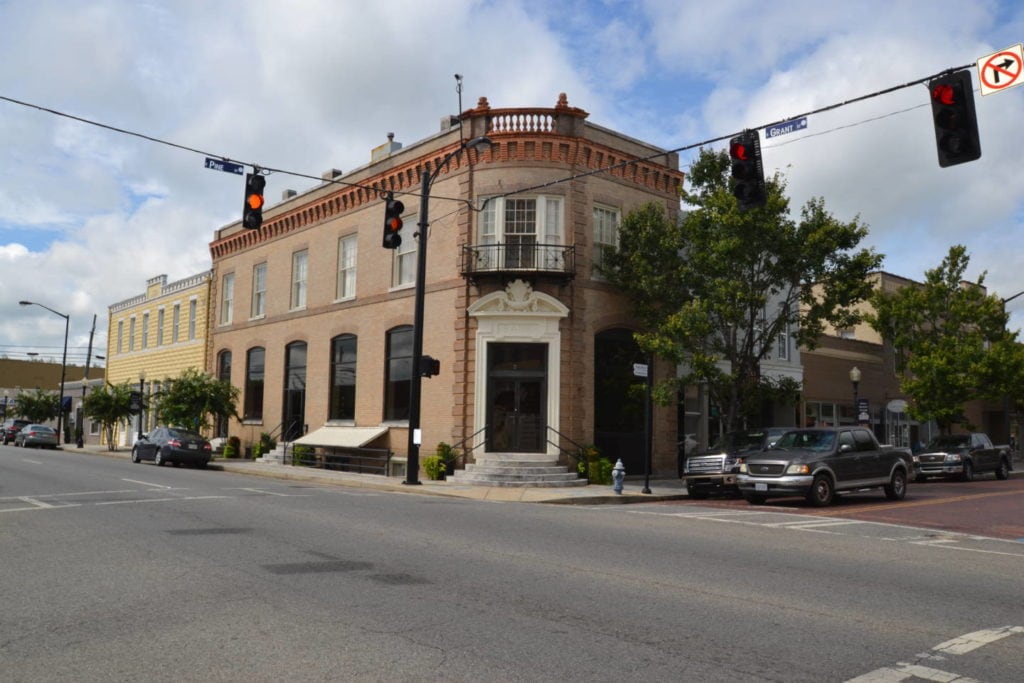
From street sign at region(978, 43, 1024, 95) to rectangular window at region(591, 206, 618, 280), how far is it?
14469mm

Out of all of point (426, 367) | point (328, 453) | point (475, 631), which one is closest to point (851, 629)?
point (475, 631)

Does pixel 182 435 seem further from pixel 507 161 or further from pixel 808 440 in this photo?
pixel 808 440

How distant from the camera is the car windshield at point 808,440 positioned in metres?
18.2

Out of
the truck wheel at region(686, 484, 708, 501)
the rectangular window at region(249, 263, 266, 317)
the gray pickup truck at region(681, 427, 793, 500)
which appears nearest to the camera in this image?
the gray pickup truck at region(681, 427, 793, 500)

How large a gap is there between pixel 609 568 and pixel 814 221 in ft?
53.0

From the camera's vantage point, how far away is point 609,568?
9.04 m

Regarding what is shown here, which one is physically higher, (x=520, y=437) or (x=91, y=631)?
(x=520, y=437)

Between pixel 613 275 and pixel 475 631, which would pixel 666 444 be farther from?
pixel 475 631

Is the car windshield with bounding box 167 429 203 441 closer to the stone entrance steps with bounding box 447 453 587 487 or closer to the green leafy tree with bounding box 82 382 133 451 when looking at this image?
the stone entrance steps with bounding box 447 453 587 487

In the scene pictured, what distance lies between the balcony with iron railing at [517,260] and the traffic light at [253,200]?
8584 millimetres

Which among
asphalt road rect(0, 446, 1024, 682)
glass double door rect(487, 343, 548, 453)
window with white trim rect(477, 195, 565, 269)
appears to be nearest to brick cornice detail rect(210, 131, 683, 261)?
window with white trim rect(477, 195, 565, 269)

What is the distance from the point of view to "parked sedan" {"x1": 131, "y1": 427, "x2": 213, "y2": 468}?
93.5ft

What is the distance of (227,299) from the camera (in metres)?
37.7

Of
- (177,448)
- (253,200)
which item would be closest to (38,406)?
(177,448)
